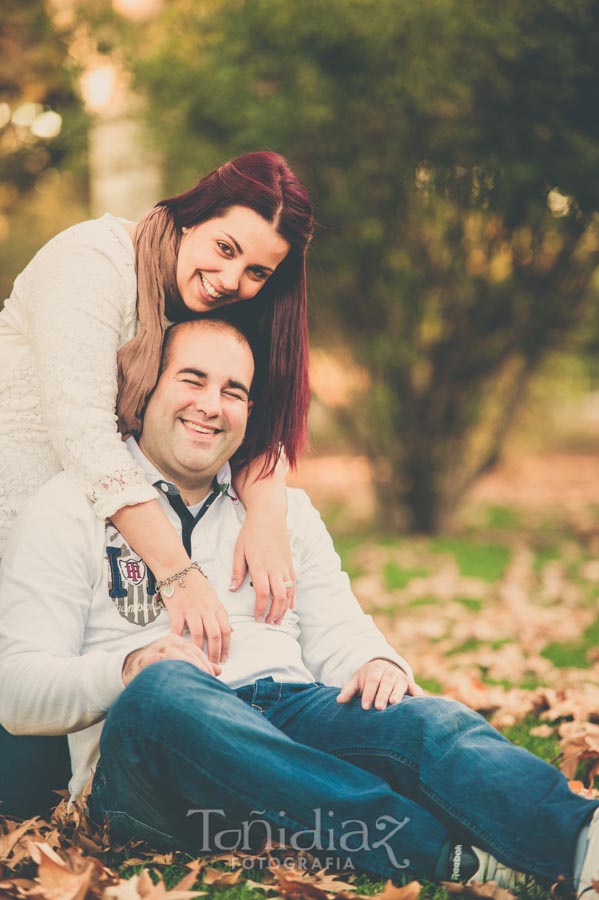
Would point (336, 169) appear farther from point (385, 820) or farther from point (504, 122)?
point (385, 820)

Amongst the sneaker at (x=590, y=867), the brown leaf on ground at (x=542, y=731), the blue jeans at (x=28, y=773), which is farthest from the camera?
the brown leaf on ground at (x=542, y=731)

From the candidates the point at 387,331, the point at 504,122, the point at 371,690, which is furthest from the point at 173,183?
the point at 371,690

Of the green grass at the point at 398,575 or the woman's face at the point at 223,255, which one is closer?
the woman's face at the point at 223,255

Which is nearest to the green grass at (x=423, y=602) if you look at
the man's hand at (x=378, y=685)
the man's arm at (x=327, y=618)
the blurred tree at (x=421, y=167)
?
the blurred tree at (x=421, y=167)

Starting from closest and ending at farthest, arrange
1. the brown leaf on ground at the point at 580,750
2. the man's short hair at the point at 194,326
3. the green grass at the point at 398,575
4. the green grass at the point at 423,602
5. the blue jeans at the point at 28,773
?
the blue jeans at the point at 28,773
the man's short hair at the point at 194,326
the brown leaf on ground at the point at 580,750
the green grass at the point at 423,602
the green grass at the point at 398,575

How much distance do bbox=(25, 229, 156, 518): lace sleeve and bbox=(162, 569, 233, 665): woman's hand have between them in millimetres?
270

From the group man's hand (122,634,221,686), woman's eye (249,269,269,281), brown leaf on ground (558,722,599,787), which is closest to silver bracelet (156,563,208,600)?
man's hand (122,634,221,686)

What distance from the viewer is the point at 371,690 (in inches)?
111

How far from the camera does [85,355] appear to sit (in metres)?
2.87

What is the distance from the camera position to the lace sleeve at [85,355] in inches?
109

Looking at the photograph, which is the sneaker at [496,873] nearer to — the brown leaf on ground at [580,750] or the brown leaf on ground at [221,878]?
the brown leaf on ground at [221,878]

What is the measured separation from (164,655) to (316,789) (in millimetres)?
493

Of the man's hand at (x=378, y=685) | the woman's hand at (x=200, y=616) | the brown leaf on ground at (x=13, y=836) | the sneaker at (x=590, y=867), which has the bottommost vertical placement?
the brown leaf on ground at (x=13, y=836)

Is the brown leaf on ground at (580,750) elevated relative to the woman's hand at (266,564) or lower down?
lower down
